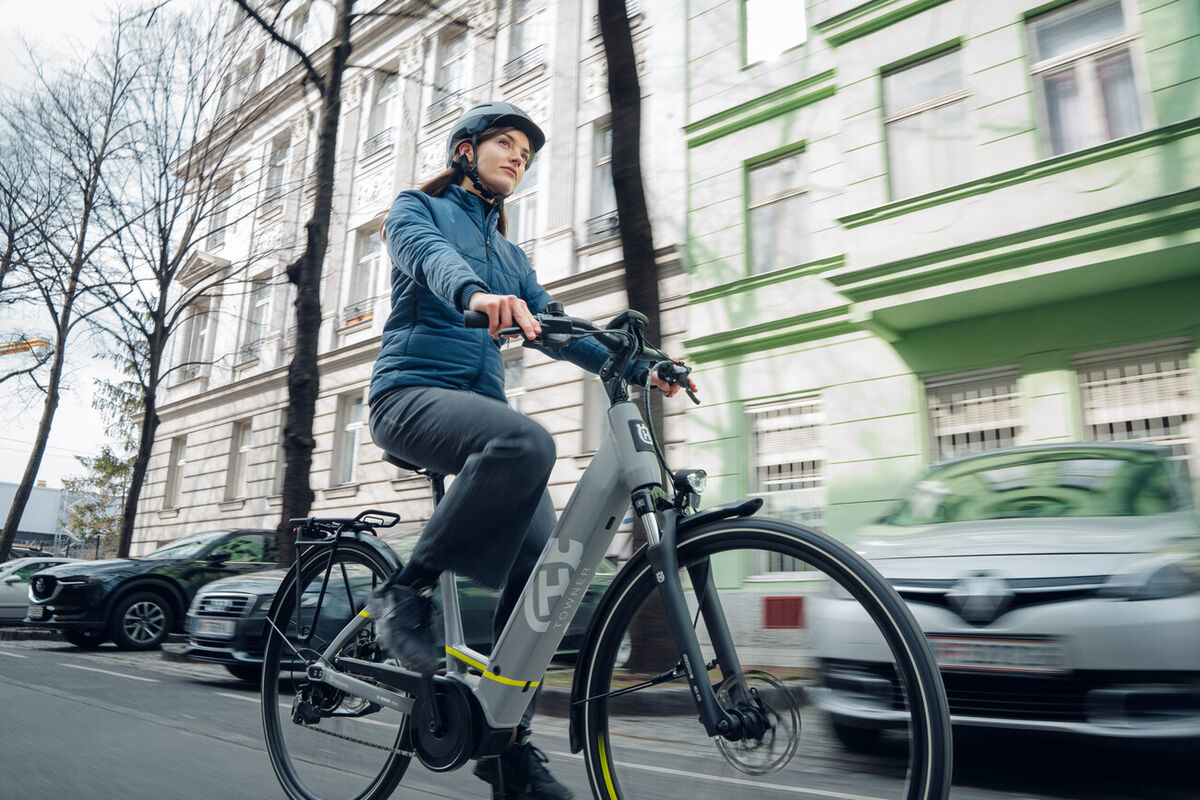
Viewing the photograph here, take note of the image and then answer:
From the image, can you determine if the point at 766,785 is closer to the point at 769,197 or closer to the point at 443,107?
the point at 769,197

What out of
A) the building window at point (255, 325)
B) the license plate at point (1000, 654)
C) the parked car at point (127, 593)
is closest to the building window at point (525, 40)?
the building window at point (255, 325)

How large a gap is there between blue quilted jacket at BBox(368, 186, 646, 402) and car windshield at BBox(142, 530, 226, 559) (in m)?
9.27

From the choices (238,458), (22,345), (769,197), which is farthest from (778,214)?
(22,345)

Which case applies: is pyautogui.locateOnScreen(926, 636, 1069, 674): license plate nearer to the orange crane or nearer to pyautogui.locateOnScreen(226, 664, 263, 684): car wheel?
pyautogui.locateOnScreen(226, 664, 263, 684): car wheel

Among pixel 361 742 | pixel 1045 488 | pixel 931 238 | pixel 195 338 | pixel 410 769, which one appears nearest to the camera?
pixel 361 742

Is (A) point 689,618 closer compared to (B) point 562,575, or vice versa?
(A) point 689,618

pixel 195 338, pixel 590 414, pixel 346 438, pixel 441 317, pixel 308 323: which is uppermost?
pixel 195 338

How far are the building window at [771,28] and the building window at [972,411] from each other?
533 cm

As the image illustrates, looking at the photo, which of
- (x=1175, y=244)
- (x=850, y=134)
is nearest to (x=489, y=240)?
(x=1175, y=244)

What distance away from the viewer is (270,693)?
9.59ft

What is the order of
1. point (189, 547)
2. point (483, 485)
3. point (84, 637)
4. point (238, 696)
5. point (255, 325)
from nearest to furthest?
point (483, 485) < point (238, 696) < point (84, 637) < point (189, 547) < point (255, 325)

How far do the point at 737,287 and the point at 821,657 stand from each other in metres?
10.6

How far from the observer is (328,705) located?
2676 millimetres

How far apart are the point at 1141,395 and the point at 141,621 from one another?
429 inches
